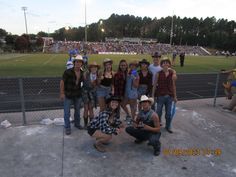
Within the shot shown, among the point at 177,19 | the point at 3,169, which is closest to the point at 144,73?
the point at 3,169

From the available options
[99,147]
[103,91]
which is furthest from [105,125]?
[103,91]

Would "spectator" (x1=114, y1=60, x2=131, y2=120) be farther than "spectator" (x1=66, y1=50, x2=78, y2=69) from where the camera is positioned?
No

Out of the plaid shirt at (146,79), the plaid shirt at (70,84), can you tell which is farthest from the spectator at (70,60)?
the plaid shirt at (146,79)

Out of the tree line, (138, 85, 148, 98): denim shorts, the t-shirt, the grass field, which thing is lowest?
the grass field

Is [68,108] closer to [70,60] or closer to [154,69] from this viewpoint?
[70,60]

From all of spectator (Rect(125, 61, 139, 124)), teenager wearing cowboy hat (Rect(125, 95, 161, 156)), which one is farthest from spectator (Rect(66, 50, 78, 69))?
teenager wearing cowboy hat (Rect(125, 95, 161, 156))

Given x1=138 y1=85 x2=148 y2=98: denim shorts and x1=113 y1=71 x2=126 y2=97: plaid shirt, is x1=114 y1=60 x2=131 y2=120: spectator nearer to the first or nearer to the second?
x1=113 y1=71 x2=126 y2=97: plaid shirt

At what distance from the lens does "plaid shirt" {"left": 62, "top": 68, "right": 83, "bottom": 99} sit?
4.52m

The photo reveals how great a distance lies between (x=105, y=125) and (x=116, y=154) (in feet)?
1.91

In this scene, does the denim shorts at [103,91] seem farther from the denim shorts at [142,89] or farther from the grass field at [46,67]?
the grass field at [46,67]

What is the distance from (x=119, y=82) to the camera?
16.0ft

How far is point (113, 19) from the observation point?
152 metres

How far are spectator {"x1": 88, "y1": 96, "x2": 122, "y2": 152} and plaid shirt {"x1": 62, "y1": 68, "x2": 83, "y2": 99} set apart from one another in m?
0.96
